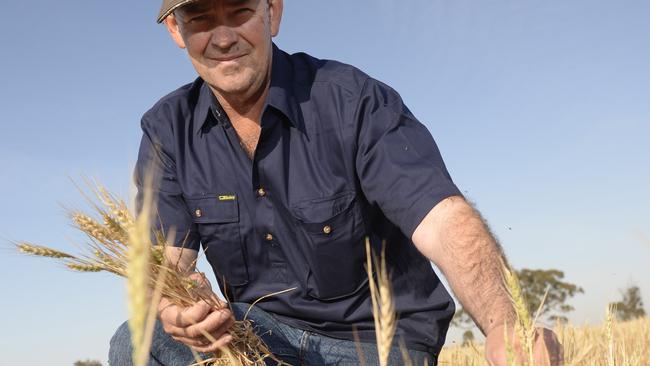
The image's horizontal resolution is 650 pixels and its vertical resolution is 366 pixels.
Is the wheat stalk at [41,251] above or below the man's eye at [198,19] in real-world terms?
below

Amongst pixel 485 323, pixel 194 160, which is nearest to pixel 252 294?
pixel 194 160

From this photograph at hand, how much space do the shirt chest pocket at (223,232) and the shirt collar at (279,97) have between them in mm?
383

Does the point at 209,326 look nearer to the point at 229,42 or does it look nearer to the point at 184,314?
the point at 184,314

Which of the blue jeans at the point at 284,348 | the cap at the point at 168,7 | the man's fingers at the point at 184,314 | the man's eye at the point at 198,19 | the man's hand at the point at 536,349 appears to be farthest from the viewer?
the man's eye at the point at 198,19

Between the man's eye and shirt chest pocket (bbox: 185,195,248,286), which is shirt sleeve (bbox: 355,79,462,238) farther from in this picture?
the man's eye

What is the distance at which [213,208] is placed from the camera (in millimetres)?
3412

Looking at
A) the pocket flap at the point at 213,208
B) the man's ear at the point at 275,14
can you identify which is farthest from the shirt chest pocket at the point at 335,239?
the man's ear at the point at 275,14

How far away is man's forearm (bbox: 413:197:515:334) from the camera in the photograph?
211cm

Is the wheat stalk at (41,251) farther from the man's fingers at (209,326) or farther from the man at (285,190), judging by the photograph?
the man at (285,190)

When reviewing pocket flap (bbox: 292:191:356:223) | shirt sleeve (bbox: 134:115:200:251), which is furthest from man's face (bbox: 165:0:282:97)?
pocket flap (bbox: 292:191:356:223)

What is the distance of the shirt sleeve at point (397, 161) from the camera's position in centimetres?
256

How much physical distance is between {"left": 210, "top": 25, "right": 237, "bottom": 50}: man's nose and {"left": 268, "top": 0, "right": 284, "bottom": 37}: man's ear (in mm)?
319

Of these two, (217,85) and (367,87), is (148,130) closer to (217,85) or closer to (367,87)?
(217,85)

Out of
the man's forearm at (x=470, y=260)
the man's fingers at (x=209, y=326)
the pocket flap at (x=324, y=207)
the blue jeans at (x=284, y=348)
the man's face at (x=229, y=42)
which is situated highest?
the man's face at (x=229, y=42)
